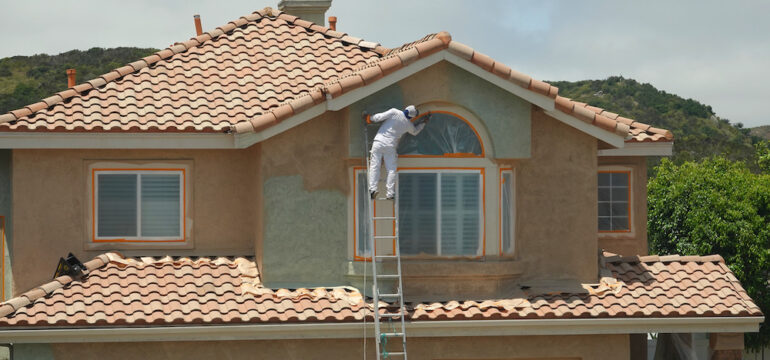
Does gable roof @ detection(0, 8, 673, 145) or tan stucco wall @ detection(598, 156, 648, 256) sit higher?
gable roof @ detection(0, 8, 673, 145)

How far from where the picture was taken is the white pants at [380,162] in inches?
834

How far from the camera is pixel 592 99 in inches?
3145

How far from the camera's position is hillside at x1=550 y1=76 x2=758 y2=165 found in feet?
257

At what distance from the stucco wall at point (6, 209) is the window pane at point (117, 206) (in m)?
1.93

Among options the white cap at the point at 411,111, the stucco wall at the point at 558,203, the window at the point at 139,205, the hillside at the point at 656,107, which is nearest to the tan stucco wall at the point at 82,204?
the window at the point at 139,205

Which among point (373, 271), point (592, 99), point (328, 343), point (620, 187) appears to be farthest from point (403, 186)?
point (592, 99)

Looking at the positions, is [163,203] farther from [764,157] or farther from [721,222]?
[764,157]

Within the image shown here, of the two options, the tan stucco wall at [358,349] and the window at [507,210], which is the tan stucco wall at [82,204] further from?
the window at [507,210]

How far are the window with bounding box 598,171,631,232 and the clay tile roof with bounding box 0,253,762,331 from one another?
141 inches

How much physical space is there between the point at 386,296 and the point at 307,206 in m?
2.19

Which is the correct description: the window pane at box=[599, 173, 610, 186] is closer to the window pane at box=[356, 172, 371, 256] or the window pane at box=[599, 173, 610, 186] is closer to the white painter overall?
the white painter overall

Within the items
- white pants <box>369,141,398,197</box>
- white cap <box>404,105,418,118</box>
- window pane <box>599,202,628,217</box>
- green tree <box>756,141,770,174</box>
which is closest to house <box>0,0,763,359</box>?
white pants <box>369,141,398,197</box>

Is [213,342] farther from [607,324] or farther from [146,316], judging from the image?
[607,324]

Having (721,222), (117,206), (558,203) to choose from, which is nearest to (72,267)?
(117,206)
